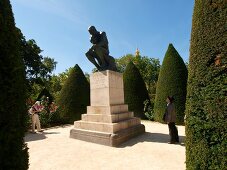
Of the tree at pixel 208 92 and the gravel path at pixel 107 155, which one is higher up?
the tree at pixel 208 92

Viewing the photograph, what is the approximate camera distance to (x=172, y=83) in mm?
14109

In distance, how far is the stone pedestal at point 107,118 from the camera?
7.98 meters

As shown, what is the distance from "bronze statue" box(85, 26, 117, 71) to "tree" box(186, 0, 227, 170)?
633cm

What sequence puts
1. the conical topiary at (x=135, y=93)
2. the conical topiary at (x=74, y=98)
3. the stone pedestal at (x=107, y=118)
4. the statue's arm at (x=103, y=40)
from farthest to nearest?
the conical topiary at (x=135, y=93) < the conical topiary at (x=74, y=98) < the statue's arm at (x=103, y=40) < the stone pedestal at (x=107, y=118)

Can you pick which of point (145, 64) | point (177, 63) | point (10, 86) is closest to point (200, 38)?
point (10, 86)

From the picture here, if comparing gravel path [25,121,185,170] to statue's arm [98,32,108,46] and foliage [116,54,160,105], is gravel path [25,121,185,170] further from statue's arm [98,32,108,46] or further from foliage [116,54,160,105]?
foliage [116,54,160,105]

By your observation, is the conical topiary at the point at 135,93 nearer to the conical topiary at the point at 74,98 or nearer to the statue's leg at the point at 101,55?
the conical topiary at the point at 74,98

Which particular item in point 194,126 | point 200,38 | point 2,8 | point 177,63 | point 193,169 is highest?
point 177,63

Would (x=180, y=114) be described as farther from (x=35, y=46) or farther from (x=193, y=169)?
(x=35, y=46)

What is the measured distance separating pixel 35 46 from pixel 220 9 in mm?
27506

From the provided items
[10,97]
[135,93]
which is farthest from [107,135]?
[135,93]

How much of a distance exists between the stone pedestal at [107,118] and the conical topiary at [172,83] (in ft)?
16.2

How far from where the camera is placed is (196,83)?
3.70 m

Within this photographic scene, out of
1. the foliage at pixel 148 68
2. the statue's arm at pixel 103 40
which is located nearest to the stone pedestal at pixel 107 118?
the statue's arm at pixel 103 40
